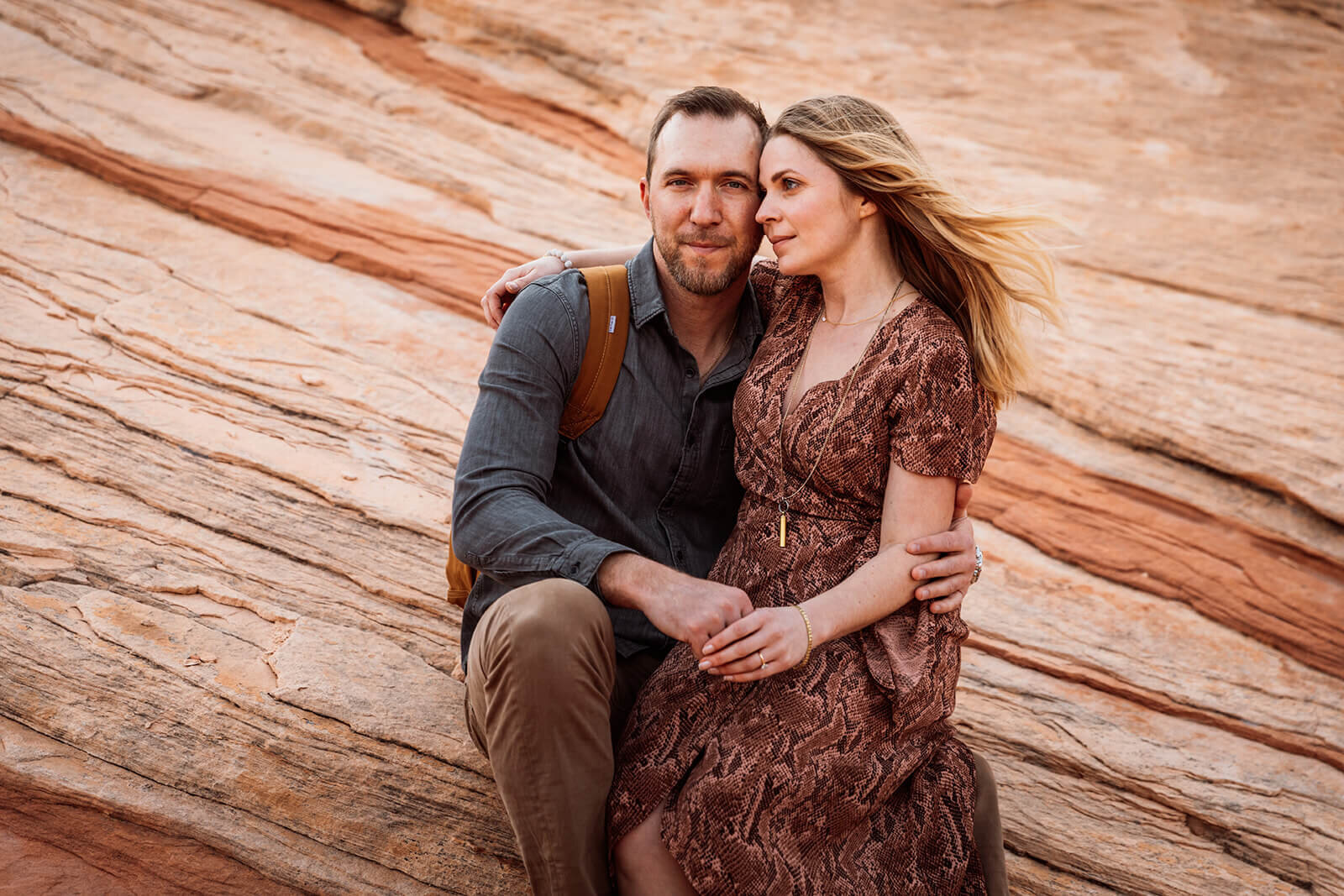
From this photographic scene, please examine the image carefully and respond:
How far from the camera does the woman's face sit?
2.97 m

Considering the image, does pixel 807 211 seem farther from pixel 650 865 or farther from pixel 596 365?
pixel 650 865

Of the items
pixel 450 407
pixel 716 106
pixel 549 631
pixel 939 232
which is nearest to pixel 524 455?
pixel 549 631

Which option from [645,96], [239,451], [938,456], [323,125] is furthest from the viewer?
[645,96]

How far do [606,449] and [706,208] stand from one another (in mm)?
818

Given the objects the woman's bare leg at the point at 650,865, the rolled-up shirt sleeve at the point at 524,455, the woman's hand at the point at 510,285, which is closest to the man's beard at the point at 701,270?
the rolled-up shirt sleeve at the point at 524,455

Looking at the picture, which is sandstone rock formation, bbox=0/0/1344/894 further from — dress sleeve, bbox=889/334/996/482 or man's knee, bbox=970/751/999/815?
dress sleeve, bbox=889/334/996/482

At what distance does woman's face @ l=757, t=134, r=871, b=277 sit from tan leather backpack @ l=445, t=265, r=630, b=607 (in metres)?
0.54

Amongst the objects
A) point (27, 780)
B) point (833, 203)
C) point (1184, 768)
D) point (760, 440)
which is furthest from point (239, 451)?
point (1184, 768)

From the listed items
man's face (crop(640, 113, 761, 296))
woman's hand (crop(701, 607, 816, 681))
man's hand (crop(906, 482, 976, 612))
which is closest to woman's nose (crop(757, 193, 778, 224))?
man's face (crop(640, 113, 761, 296))

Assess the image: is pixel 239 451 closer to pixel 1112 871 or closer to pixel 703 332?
pixel 703 332

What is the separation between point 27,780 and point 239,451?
1.68 meters

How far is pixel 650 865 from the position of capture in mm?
2535

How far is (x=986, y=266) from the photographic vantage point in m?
3.03

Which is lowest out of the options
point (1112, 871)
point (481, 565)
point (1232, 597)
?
point (1112, 871)
